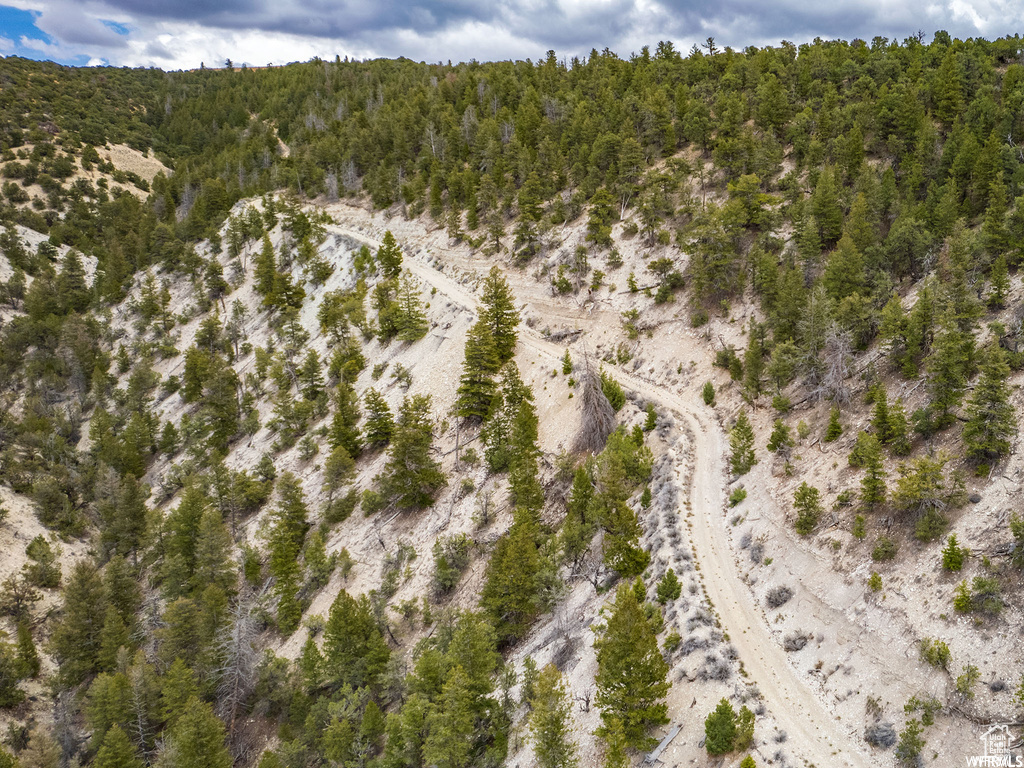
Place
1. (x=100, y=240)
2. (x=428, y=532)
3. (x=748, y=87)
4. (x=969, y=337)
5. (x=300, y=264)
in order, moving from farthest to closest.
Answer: (x=100, y=240), (x=300, y=264), (x=748, y=87), (x=428, y=532), (x=969, y=337)

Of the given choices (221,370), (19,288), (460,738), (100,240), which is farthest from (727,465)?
(100,240)

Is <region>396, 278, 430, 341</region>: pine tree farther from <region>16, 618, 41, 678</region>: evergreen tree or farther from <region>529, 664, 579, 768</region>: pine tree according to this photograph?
<region>529, 664, 579, 768</region>: pine tree

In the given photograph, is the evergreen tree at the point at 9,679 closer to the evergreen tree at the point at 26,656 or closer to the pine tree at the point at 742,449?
the evergreen tree at the point at 26,656

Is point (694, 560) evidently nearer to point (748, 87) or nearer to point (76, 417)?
point (748, 87)

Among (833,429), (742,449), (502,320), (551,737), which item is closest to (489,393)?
(502,320)

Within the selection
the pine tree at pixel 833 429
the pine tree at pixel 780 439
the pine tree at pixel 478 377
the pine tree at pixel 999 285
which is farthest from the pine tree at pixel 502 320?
the pine tree at pixel 999 285

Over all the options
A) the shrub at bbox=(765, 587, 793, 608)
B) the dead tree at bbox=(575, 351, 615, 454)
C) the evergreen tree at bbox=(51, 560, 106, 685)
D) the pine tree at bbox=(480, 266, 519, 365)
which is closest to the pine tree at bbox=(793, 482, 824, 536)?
the shrub at bbox=(765, 587, 793, 608)

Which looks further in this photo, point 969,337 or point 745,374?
point 745,374

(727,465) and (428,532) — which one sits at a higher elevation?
(727,465)
